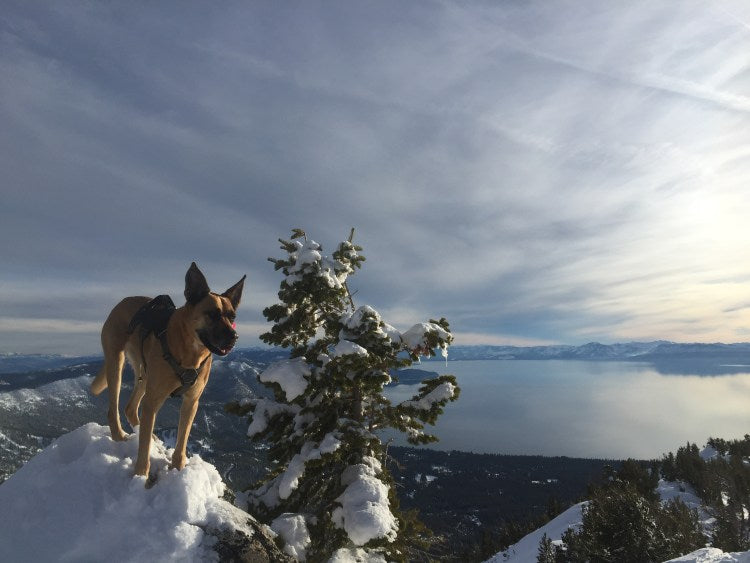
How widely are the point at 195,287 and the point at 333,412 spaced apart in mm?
5080

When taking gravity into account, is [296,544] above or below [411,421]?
below

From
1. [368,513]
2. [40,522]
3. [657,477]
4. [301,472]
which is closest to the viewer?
[40,522]

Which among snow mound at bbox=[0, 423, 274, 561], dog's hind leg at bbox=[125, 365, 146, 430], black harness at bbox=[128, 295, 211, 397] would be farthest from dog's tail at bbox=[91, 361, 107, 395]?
black harness at bbox=[128, 295, 211, 397]

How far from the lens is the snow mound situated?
155 inches

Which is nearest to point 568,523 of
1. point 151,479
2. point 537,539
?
point 537,539

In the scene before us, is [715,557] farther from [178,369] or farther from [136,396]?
[136,396]

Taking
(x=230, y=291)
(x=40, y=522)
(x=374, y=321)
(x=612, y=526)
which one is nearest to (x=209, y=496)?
(x=40, y=522)

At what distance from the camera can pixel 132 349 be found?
5.13 m

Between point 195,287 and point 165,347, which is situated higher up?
point 195,287

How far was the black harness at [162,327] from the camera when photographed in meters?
4.45

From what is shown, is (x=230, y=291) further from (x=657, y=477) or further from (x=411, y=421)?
(x=657, y=477)

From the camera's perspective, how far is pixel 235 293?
174 inches

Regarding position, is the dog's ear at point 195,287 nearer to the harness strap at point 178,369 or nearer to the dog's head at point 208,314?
the dog's head at point 208,314

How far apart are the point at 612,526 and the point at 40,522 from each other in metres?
17.8
